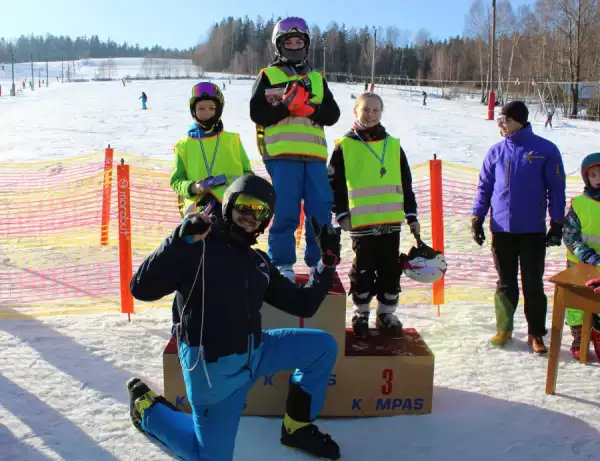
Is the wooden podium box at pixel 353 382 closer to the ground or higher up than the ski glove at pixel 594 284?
closer to the ground

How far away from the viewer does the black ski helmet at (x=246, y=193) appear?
7.77 ft

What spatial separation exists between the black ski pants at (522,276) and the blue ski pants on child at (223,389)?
6.27ft

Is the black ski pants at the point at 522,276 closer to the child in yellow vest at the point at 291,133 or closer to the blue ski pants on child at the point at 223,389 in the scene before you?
the child in yellow vest at the point at 291,133

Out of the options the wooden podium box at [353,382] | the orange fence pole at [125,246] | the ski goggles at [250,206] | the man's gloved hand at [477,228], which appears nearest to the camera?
the ski goggles at [250,206]

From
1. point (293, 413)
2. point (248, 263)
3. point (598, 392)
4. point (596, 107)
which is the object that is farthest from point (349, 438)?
point (596, 107)

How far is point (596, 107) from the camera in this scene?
2925cm

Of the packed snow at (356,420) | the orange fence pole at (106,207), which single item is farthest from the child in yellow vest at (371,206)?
the orange fence pole at (106,207)

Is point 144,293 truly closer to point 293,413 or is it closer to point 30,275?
point 293,413

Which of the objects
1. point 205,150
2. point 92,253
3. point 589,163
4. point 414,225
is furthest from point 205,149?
point 92,253

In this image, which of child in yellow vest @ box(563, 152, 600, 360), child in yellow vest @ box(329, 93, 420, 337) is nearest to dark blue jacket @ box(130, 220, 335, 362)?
child in yellow vest @ box(329, 93, 420, 337)

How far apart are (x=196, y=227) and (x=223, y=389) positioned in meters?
0.77

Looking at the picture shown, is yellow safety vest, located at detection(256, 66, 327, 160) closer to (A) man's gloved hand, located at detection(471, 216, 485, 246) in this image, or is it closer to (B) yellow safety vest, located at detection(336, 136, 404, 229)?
(B) yellow safety vest, located at detection(336, 136, 404, 229)

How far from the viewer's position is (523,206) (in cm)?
388

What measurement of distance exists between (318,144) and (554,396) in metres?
2.19
